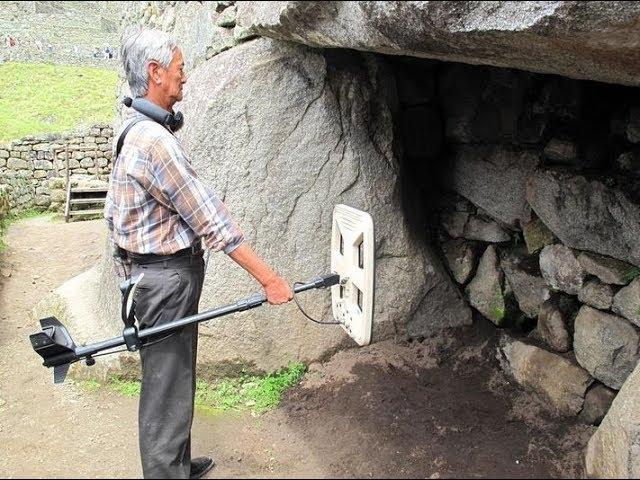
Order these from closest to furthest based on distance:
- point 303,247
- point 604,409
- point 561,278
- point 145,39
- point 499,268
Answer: point 145,39
point 604,409
point 561,278
point 303,247
point 499,268

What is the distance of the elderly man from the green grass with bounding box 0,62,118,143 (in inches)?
96.7

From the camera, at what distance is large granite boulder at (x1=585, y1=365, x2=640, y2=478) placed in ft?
7.88

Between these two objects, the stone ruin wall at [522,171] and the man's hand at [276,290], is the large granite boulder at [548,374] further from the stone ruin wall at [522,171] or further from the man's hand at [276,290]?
the man's hand at [276,290]

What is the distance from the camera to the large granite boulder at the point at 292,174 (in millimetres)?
3643

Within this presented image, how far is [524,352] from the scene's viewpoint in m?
3.81

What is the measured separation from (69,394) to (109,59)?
9.05 ft

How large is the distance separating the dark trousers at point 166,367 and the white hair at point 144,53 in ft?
2.58

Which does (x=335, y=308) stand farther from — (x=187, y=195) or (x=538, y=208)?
(x=538, y=208)

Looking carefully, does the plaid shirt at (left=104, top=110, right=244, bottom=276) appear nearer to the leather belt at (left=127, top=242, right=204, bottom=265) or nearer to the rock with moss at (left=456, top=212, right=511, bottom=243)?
the leather belt at (left=127, top=242, right=204, bottom=265)

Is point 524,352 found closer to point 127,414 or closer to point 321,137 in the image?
point 321,137

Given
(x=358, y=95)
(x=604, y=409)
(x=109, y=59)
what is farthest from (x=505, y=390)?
(x=109, y=59)

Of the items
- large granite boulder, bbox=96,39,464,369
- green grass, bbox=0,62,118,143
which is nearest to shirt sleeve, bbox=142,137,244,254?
large granite boulder, bbox=96,39,464,369

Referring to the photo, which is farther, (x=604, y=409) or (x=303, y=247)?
(x=303, y=247)

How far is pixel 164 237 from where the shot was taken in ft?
7.29
